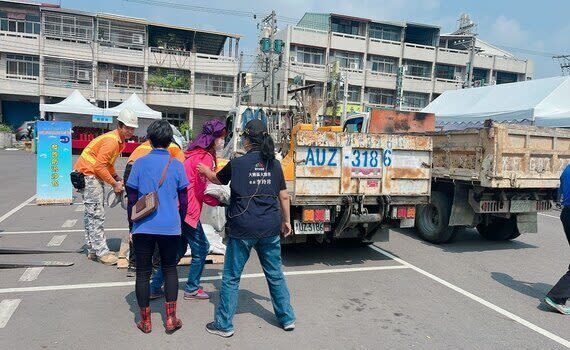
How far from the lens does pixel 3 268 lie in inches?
206

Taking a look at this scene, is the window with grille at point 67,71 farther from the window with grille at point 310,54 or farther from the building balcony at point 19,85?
the window with grille at point 310,54

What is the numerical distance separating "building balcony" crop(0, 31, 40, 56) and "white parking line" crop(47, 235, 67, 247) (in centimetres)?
3292

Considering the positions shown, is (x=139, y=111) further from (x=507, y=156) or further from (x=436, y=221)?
(x=507, y=156)

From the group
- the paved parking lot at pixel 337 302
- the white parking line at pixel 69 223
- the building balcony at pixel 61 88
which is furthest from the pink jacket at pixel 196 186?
the building balcony at pixel 61 88

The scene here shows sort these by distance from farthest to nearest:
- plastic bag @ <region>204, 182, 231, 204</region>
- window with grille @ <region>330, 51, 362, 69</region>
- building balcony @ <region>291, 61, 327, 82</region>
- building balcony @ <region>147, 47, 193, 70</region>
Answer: window with grille @ <region>330, 51, 362, 69</region> → building balcony @ <region>291, 61, 327, 82</region> → building balcony @ <region>147, 47, 193, 70</region> → plastic bag @ <region>204, 182, 231, 204</region>

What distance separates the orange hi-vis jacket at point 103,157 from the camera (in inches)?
203

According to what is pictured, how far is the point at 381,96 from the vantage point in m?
42.5

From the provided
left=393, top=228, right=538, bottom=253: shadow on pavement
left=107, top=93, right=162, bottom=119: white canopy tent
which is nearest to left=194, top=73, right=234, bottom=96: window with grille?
left=107, top=93, right=162, bottom=119: white canopy tent

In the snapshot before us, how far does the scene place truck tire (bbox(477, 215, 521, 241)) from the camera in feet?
24.7

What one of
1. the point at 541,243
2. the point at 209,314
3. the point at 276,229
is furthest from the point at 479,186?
the point at 209,314

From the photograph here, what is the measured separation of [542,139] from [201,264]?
5.49 metres

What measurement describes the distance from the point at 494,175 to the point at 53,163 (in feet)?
28.5

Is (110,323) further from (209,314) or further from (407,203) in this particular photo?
(407,203)

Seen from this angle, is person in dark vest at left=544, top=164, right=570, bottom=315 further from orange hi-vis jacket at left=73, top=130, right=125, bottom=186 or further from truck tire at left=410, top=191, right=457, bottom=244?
orange hi-vis jacket at left=73, top=130, right=125, bottom=186
